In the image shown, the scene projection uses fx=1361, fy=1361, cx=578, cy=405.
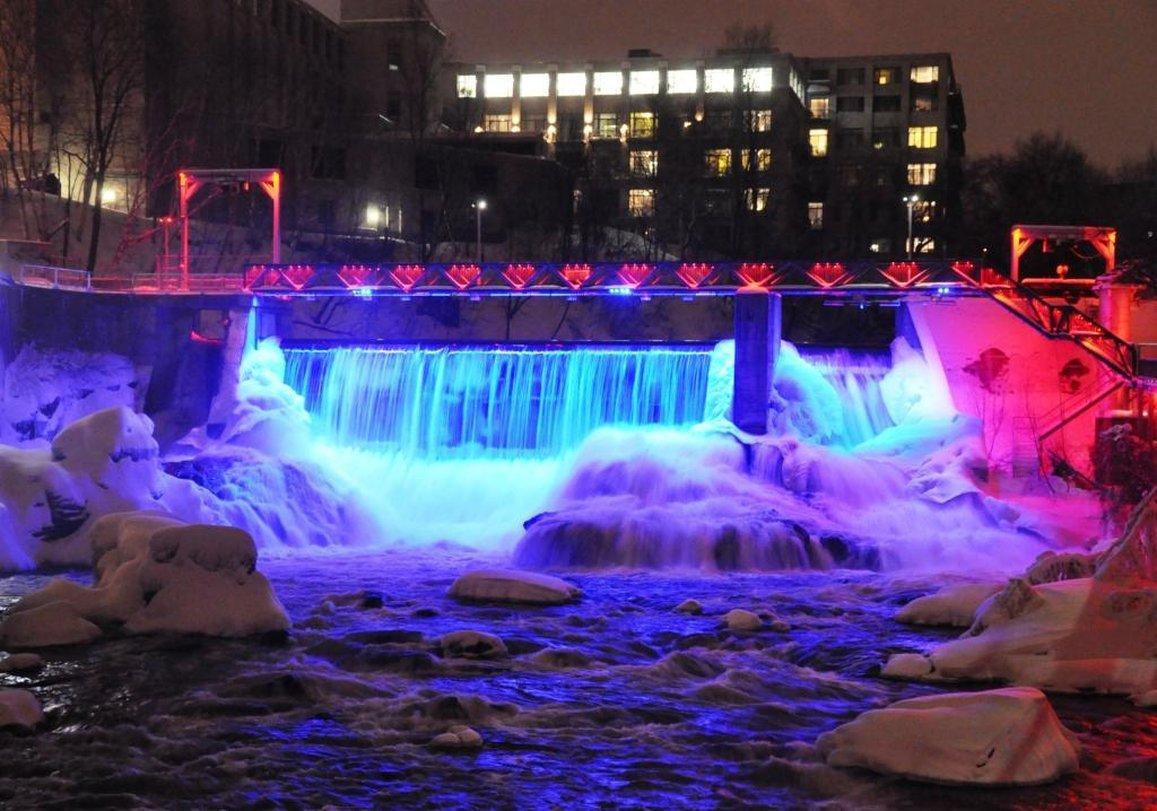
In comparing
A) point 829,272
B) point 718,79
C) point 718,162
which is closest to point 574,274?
point 829,272

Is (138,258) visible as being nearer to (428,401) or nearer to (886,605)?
(428,401)

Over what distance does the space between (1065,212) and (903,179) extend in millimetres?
18092

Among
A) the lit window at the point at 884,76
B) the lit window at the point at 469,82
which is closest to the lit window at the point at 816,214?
the lit window at the point at 884,76

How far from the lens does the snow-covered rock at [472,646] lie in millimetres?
16312

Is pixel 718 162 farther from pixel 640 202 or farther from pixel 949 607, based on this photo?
pixel 949 607

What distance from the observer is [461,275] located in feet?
109

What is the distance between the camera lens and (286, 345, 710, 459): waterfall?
106ft

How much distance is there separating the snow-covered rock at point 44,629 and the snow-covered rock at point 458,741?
19.5 feet

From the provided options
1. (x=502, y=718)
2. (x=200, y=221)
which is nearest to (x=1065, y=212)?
(x=200, y=221)

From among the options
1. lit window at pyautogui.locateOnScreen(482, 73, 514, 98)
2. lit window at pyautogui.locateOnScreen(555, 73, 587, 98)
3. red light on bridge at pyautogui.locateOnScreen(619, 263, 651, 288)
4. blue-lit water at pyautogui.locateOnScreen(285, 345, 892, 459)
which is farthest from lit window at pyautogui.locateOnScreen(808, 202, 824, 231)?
red light on bridge at pyautogui.locateOnScreen(619, 263, 651, 288)

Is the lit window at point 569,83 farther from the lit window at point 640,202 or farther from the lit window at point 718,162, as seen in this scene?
the lit window at point 718,162

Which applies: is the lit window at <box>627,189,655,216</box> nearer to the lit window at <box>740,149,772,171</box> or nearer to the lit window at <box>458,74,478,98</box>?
the lit window at <box>740,149,772,171</box>

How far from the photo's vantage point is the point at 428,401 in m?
33.7

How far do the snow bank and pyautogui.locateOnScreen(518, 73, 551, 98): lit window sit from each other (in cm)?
7446
